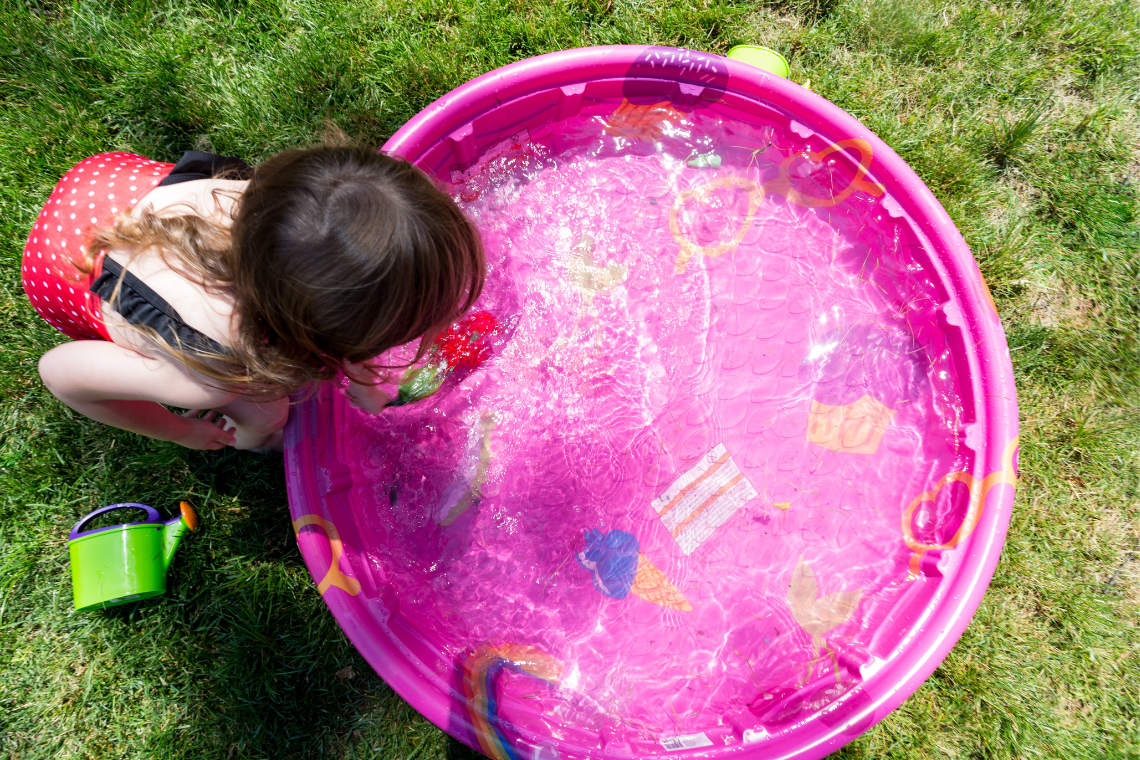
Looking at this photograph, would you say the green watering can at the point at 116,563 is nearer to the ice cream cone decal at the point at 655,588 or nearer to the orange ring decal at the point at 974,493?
the ice cream cone decal at the point at 655,588

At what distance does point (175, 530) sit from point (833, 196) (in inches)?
92.0

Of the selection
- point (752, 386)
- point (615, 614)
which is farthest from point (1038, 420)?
point (615, 614)

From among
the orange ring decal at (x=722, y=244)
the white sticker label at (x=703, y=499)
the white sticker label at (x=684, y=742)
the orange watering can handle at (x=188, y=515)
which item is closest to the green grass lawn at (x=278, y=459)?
the orange watering can handle at (x=188, y=515)

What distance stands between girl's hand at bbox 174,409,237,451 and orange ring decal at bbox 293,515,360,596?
43cm

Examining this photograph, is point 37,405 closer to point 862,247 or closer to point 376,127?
point 376,127

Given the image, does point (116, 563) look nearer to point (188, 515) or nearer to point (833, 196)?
point (188, 515)

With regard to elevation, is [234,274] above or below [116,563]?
above

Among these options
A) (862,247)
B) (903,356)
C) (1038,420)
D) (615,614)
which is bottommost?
(615,614)

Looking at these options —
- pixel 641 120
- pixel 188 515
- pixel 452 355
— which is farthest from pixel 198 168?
pixel 641 120

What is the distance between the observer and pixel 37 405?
1.93m

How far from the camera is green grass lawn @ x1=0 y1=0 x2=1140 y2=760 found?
5.96 feet

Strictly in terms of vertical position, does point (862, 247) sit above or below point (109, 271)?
below

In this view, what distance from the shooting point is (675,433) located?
2.05 meters

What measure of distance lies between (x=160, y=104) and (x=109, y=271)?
1.06 metres
